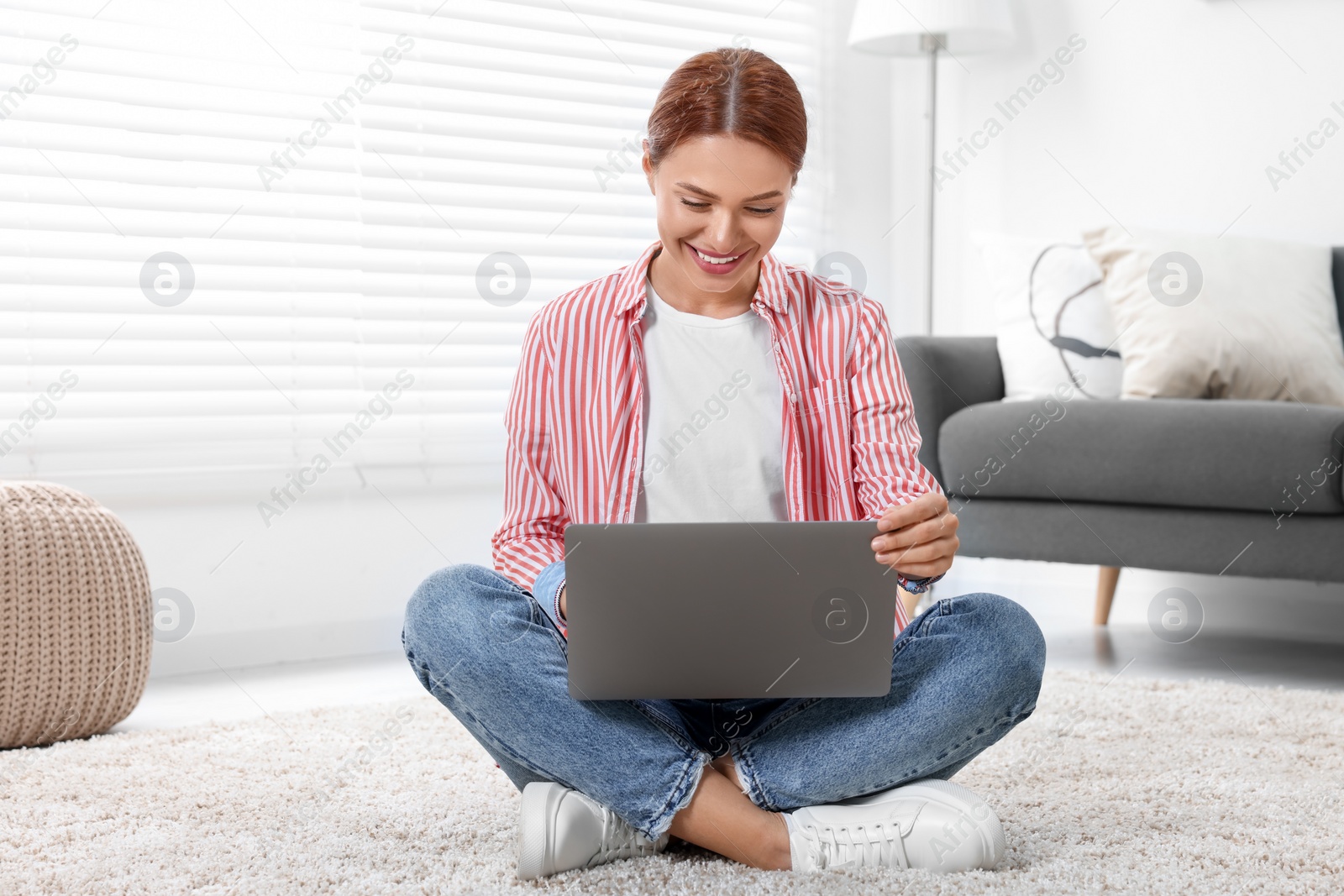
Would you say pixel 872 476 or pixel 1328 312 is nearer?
pixel 872 476

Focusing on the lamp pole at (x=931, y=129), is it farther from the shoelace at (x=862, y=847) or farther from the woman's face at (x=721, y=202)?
the shoelace at (x=862, y=847)

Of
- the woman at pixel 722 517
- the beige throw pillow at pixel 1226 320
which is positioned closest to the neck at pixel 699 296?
the woman at pixel 722 517

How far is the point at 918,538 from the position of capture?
1.02m

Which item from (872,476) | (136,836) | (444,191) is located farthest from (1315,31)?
(136,836)

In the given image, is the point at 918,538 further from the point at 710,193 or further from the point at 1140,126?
the point at 1140,126

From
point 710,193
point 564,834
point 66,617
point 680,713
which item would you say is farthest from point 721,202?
point 66,617

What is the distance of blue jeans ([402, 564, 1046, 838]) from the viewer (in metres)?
1.13

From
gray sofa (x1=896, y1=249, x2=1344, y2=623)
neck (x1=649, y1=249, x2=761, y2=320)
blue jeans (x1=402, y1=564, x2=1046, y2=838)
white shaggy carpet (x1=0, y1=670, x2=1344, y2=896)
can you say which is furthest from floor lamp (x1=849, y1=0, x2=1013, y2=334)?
blue jeans (x1=402, y1=564, x2=1046, y2=838)

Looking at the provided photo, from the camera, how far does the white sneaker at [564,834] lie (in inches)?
44.3

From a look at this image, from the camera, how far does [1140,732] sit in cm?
176

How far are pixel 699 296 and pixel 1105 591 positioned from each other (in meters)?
1.67

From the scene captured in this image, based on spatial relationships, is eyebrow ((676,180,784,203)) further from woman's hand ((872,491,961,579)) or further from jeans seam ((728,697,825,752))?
jeans seam ((728,697,825,752))

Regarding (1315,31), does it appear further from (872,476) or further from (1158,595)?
(872,476)

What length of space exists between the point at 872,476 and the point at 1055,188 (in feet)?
7.06
